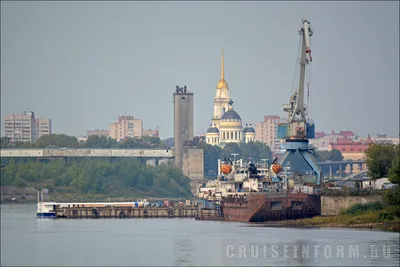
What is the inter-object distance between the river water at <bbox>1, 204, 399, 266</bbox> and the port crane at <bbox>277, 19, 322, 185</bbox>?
2120cm

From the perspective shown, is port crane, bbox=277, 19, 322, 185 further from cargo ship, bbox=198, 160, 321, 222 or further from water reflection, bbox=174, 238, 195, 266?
water reflection, bbox=174, 238, 195, 266

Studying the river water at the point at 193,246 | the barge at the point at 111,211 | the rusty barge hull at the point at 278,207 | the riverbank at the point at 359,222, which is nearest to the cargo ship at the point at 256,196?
the rusty barge hull at the point at 278,207

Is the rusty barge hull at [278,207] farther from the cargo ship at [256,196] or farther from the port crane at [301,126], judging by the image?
the port crane at [301,126]

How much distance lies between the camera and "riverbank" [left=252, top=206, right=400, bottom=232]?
9869 centimetres

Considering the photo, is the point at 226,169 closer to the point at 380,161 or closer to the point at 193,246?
the point at 380,161

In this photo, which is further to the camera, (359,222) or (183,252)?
(359,222)

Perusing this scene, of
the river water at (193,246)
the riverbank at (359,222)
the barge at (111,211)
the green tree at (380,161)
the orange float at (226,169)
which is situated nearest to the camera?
the river water at (193,246)

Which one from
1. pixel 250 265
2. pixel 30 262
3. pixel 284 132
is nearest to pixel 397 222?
pixel 250 265

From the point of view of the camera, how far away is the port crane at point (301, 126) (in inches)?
5231

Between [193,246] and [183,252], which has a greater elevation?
[193,246]

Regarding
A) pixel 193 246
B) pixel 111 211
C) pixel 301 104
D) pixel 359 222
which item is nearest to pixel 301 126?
pixel 301 104

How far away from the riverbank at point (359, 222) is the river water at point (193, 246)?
1.85m

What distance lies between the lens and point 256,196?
111438 millimetres

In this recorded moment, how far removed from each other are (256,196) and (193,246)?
69.2 ft
